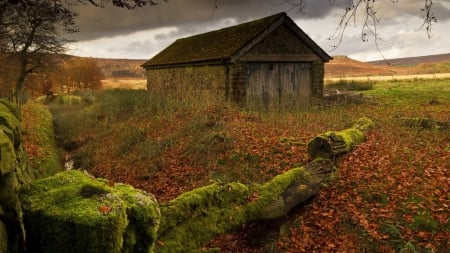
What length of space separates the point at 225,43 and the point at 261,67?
2586 mm

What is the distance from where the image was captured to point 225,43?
1984 centimetres

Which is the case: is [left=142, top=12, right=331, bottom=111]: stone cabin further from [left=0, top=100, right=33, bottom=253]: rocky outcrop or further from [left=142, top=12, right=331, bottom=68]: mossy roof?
[left=0, top=100, right=33, bottom=253]: rocky outcrop

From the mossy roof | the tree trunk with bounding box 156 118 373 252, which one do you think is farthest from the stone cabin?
the tree trunk with bounding box 156 118 373 252

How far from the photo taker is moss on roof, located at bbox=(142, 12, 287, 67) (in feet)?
59.9

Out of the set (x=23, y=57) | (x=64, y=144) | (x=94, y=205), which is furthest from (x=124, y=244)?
(x=23, y=57)

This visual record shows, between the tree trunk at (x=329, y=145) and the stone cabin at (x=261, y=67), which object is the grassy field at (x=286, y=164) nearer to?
the tree trunk at (x=329, y=145)

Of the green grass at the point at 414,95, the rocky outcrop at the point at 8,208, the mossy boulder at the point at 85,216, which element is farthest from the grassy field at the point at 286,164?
the green grass at the point at 414,95

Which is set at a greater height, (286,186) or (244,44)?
(244,44)

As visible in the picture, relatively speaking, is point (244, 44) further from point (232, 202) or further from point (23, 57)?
point (23, 57)

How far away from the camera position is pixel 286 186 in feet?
23.5

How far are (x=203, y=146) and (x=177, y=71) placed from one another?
1217cm

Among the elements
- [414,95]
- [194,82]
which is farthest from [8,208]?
[414,95]

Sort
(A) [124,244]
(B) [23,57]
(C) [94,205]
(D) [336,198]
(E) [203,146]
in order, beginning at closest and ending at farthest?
(C) [94,205] < (A) [124,244] < (D) [336,198] < (E) [203,146] < (B) [23,57]

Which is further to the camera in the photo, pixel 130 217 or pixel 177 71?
pixel 177 71
